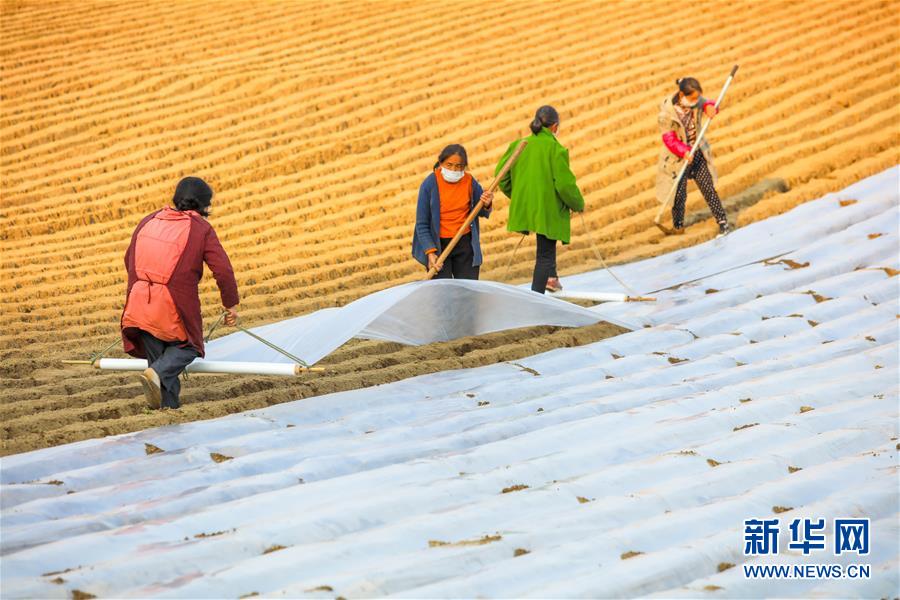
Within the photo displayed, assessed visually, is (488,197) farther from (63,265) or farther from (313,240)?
(63,265)

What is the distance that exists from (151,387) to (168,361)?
0.13 metres

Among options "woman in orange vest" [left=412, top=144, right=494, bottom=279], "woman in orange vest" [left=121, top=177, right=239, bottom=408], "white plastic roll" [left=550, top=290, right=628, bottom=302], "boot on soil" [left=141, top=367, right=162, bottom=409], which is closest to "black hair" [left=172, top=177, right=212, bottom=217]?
"woman in orange vest" [left=121, top=177, right=239, bottom=408]

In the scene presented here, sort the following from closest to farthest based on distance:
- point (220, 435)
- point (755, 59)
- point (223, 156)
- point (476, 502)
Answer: point (476, 502), point (220, 435), point (223, 156), point (755, 59)

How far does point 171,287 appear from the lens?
4.82 metres

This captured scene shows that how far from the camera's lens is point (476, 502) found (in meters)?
3.78

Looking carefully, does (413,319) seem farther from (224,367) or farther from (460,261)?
(224,367)

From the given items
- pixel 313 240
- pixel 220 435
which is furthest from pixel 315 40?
pixel 220 435

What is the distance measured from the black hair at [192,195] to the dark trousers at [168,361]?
1.82 ft

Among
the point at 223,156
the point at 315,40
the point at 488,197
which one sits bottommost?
the point at 488,197

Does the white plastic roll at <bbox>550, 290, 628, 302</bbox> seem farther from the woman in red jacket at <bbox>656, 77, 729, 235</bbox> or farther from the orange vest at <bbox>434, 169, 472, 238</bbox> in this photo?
the woman in red jacket at <bbox>656, 77, 729, 235</bbox>

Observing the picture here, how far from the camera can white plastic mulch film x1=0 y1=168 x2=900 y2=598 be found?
325 centimetres

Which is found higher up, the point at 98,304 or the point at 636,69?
the point at 636,69

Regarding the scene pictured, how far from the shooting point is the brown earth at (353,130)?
23.7 ft

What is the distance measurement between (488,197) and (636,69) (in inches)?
230
